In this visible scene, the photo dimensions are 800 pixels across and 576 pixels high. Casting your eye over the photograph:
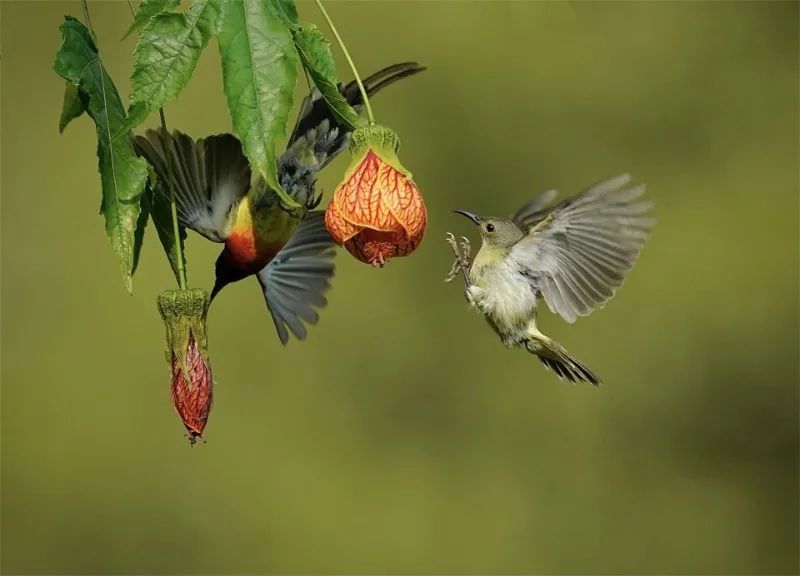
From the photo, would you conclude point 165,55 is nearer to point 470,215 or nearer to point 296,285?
point 296,285

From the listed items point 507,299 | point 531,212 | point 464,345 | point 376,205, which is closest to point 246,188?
point 376,205

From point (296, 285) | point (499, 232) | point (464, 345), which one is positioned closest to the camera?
point (296, 285)

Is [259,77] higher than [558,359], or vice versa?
[259,77]

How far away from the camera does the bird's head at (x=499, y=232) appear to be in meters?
2.18

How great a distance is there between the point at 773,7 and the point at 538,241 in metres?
3.90

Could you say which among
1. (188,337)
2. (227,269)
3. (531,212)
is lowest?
(188,337)

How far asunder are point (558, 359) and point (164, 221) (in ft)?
3.45

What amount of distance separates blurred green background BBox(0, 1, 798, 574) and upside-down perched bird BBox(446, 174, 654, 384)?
7.92ft

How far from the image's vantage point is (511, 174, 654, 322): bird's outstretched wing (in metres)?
2.02

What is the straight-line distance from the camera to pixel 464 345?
4938 mm

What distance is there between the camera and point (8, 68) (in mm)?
4602

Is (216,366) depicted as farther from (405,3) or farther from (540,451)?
(405,3)

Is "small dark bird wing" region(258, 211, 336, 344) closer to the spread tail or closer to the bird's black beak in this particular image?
the bird's black beak

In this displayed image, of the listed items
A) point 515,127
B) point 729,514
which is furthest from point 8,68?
point 729,514
